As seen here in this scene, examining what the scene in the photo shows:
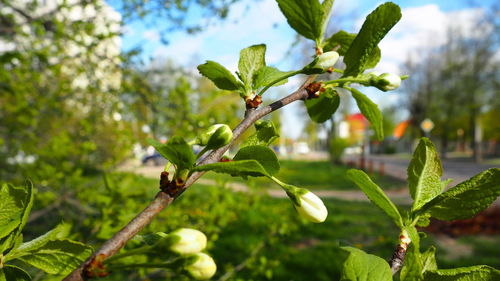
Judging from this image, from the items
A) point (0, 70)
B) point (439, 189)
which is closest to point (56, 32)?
point (0, 70)

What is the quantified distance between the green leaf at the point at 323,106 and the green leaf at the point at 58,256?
53 cm

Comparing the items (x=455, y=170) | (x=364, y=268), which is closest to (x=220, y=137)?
(x=364, y=268)

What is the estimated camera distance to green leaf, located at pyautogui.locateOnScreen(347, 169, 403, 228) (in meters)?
0.59

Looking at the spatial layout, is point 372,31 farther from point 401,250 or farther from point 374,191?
point 401,250

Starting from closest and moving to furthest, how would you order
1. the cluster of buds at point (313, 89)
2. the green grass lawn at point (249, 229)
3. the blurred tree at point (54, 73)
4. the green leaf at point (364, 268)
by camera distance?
the green leaf at point (364, 268), the cluster of buds at point (313, 89), the green grass lawn at point (249, 229), the blurred tree at point (54, 73)

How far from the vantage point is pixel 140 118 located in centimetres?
425

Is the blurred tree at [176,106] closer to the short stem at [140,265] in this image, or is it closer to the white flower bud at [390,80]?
the white flower bud at [390,80]

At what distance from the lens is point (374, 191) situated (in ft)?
1.96

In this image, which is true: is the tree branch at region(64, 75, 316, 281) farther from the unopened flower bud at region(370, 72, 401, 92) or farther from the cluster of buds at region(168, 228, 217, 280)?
the unopened flower bud at region(370, 72, 401, 92)

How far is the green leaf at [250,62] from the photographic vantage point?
0.80 meters

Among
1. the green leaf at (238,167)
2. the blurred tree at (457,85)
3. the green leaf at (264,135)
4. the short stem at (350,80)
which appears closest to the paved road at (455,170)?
the blurred tree at (457,85)

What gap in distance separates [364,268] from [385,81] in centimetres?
37

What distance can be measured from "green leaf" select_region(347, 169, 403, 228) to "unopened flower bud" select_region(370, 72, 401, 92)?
0.25 m

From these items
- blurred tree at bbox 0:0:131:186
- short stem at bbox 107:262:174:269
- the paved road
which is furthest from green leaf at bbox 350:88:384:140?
the paved road
